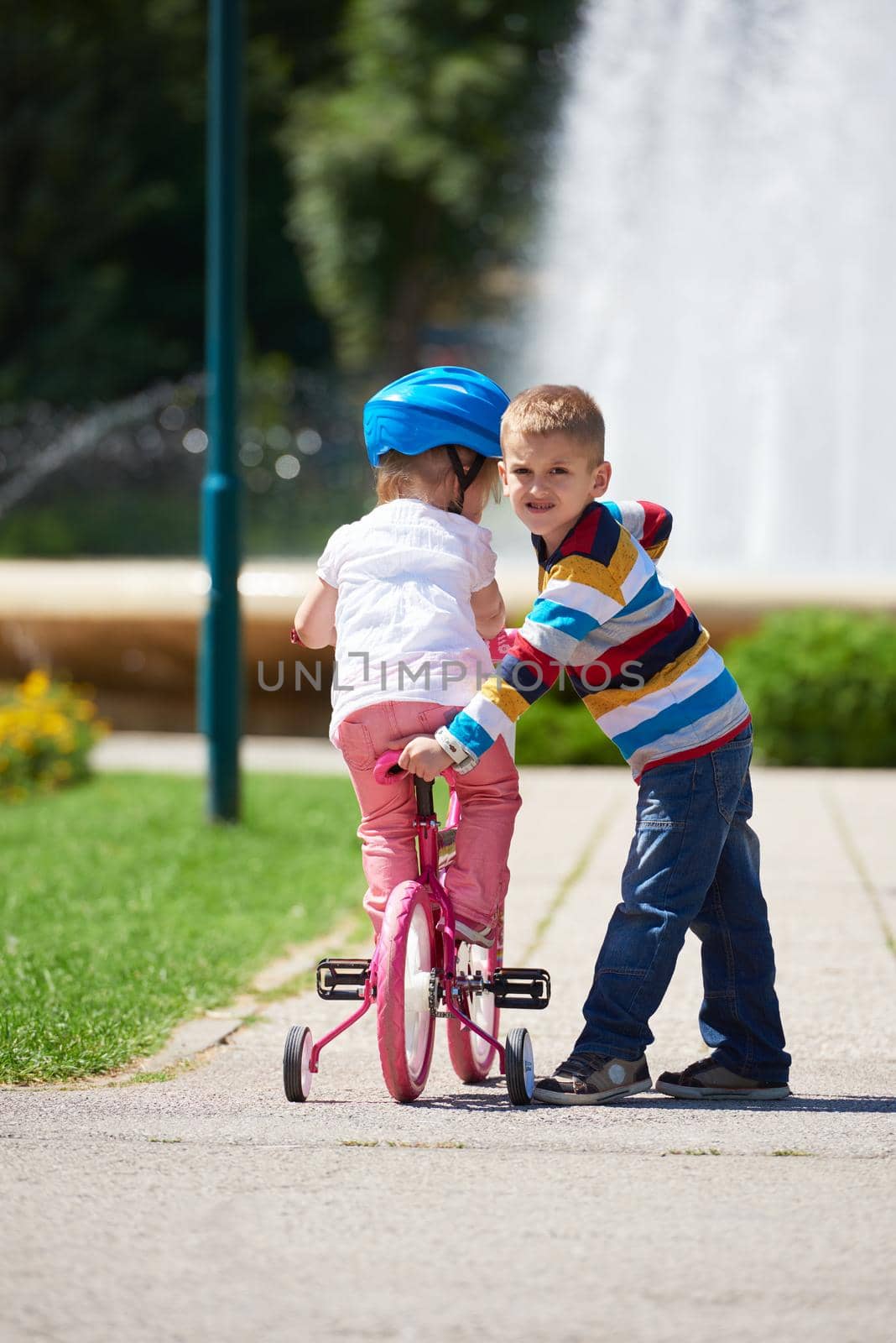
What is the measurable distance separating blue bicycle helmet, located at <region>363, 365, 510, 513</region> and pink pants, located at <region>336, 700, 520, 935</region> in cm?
57

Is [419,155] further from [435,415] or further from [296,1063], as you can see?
[296,1063]

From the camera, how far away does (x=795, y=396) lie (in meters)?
17.3

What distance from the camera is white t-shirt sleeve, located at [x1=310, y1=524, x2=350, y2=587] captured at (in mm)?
4039

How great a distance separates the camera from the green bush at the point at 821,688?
33.4 feet

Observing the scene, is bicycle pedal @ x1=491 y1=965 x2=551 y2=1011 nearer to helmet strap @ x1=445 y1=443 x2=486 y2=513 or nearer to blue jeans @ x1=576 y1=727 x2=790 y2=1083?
blue jeans @ x1=576 y1=727 x2=790 y2=1083

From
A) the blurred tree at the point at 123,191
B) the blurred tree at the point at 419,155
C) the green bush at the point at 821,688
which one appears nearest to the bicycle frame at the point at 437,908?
the green bush at the point at 821,688

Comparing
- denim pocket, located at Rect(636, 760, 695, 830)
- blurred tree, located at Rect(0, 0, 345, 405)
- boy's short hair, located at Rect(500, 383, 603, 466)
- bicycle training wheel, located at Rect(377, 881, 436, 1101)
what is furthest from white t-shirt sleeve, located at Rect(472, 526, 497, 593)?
blurred tree, located at Rect(0, 0, 345, 405)

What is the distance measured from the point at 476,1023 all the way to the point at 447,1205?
1.05 m

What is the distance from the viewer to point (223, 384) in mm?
7973

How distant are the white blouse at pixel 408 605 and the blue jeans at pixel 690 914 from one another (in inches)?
19.6

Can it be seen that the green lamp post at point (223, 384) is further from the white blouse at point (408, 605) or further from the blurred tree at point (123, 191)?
the blurred tree at point (123, 191)

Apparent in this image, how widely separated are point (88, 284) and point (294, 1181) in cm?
3270

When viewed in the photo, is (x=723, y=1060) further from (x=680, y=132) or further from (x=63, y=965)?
(x=680, y=132)

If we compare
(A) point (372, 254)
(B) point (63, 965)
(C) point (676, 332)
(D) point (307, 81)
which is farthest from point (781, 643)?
(D) point (307, 81)
